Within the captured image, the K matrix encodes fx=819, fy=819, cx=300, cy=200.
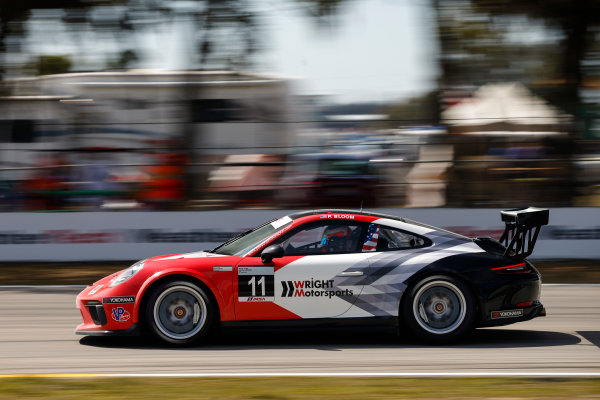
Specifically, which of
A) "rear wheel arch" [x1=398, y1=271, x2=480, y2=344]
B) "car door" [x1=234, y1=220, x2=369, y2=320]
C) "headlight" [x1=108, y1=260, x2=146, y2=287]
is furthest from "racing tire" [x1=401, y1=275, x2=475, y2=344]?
"headlight" [x1=108, y1=260, x2=146, y2=287]

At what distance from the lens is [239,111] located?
16.8 meters

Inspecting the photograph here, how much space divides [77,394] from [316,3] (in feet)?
42.4

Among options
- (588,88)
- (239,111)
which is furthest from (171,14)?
(588,88)

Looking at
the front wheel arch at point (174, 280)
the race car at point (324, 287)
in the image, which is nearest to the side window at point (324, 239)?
the race car at point (324, 287)

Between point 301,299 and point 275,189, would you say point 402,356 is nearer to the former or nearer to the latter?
point 301,299

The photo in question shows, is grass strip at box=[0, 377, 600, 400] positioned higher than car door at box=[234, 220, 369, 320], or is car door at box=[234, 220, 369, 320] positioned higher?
car door at box=[234, 220, 369, 320]

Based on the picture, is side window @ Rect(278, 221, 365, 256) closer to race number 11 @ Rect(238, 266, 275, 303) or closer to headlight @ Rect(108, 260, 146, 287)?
race number 11 @ Rect(238, 266, 275, 303)

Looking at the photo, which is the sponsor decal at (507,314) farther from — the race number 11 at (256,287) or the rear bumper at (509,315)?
the race number 11 at (256,287)

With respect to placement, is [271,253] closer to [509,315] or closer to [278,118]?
[509,315]

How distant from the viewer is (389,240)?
6980 millimetres

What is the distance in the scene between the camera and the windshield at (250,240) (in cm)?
699

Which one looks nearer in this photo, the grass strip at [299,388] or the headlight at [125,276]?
the grass strip at [299,388]

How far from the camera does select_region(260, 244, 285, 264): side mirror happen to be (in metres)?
6.73

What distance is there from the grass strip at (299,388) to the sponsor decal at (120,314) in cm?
102
